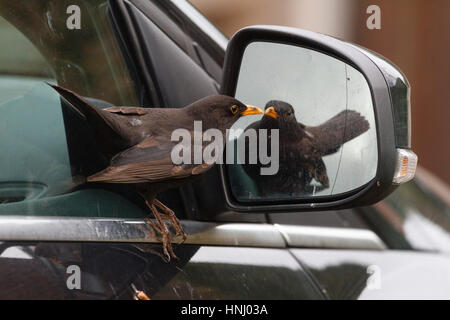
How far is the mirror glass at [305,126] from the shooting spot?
197 cm

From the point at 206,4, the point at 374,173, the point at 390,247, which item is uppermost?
the point at 206,4

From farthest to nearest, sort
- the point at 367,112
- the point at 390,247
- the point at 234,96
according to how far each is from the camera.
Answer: the point at 390,247 < the point at 234,96 < the point at 367,112

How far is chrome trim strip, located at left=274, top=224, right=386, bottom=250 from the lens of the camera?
245 centimetres

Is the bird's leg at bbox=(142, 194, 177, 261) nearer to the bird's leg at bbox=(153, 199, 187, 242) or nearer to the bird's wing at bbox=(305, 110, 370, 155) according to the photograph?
the bird's leg at bbox=(153, 199, 187, 242)

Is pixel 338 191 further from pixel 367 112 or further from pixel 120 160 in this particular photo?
pixel 120 160

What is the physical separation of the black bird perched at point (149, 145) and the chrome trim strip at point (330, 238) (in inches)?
22.7

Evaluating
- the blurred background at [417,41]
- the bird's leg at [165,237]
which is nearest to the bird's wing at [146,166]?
the bird's leg at [165,237]

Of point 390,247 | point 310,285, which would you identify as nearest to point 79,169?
point 310,285

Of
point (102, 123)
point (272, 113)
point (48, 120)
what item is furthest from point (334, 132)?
point (48, 120)

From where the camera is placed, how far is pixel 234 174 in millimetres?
2277

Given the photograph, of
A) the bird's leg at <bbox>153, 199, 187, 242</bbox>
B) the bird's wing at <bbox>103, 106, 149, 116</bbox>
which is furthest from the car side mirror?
the bird's wing at <bbox>103, 106, 149, 116</bbox>

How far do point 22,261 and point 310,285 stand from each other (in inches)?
43.4

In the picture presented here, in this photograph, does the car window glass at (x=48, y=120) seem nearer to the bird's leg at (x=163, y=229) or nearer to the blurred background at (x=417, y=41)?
the bird's leg at (x=163, y=229)

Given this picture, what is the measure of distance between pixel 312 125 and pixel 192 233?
0.46 m
